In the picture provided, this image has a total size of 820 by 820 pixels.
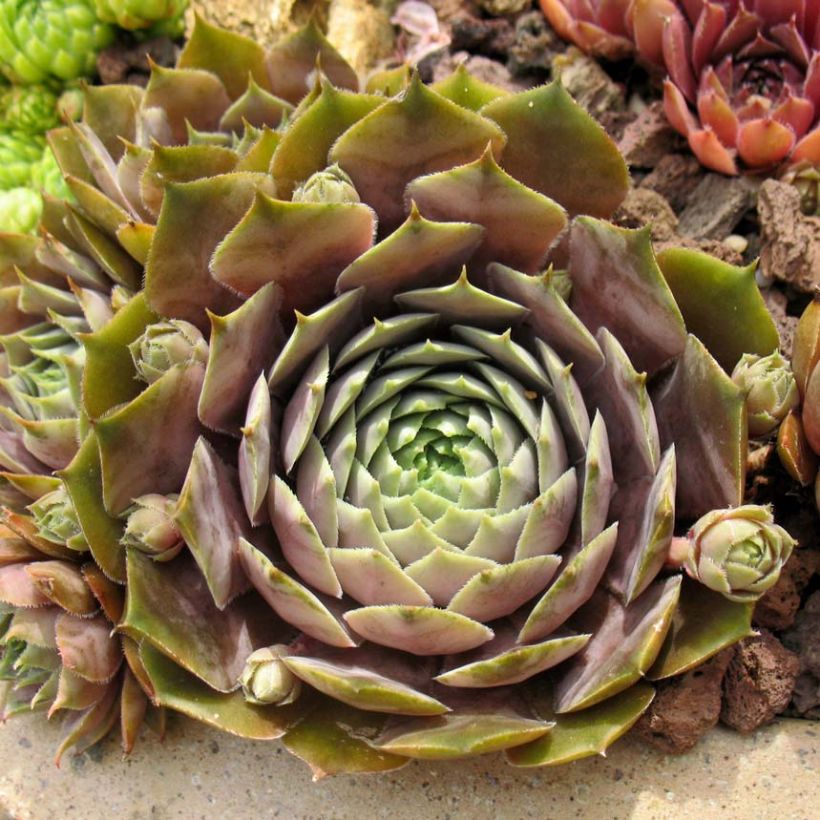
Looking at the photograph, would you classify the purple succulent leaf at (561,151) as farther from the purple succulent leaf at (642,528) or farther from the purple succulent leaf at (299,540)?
the purple succulent leaf at (299,540)

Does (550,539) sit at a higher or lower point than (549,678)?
higher

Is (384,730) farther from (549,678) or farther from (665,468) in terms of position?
(665,468)

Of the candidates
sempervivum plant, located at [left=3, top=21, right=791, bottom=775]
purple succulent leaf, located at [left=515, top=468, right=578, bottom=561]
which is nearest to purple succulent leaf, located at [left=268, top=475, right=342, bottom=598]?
sempervivum plant, located at [left=3, top=21, right=791, bottom=775]

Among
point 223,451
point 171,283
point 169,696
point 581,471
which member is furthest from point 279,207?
point 169,696

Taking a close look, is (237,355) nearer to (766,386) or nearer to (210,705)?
(210,705)

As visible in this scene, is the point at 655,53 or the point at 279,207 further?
the point at 655,53

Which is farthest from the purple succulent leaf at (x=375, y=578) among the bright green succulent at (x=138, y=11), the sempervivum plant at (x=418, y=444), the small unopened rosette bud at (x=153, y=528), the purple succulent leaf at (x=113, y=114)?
the bright green succulent at (x=138, y=11)

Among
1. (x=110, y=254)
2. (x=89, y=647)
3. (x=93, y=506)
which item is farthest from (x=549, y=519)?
(x=110, y=254)
